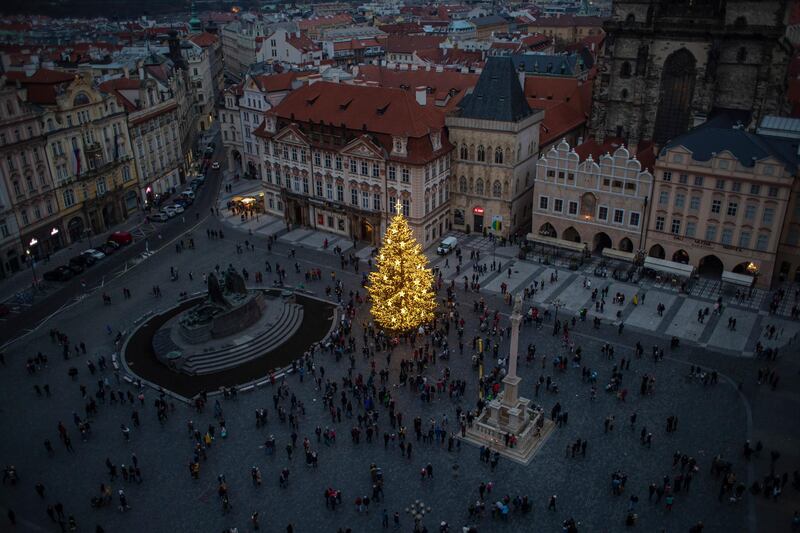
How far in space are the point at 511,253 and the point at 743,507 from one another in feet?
131

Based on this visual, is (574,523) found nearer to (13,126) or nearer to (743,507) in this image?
(743,507)

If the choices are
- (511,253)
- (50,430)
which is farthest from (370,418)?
(511,253)

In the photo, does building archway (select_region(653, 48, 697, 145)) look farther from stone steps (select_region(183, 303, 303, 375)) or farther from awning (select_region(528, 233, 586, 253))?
stone steps (select_region(183, 303, 303, 375))

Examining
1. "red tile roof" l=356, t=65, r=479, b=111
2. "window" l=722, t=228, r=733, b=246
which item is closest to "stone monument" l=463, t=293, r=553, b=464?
"window" l=722, t=228, r=733, b=246

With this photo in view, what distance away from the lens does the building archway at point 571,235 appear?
74.6 m

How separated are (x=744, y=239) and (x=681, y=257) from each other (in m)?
6.42

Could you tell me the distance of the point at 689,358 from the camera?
176ft

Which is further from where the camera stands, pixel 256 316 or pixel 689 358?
pixel 256 316

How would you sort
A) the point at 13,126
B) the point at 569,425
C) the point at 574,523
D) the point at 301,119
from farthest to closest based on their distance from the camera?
the point at 301,119, the point at 13,126, the point at 569,425, the point at 574,523

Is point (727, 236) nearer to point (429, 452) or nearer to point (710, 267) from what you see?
point (710, 267)

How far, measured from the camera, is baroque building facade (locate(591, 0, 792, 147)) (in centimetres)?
7412

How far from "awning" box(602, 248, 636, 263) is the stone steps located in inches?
1293

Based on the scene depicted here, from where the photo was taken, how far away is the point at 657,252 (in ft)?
228

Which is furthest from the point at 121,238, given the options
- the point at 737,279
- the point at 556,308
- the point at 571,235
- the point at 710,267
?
the point at 737,279
